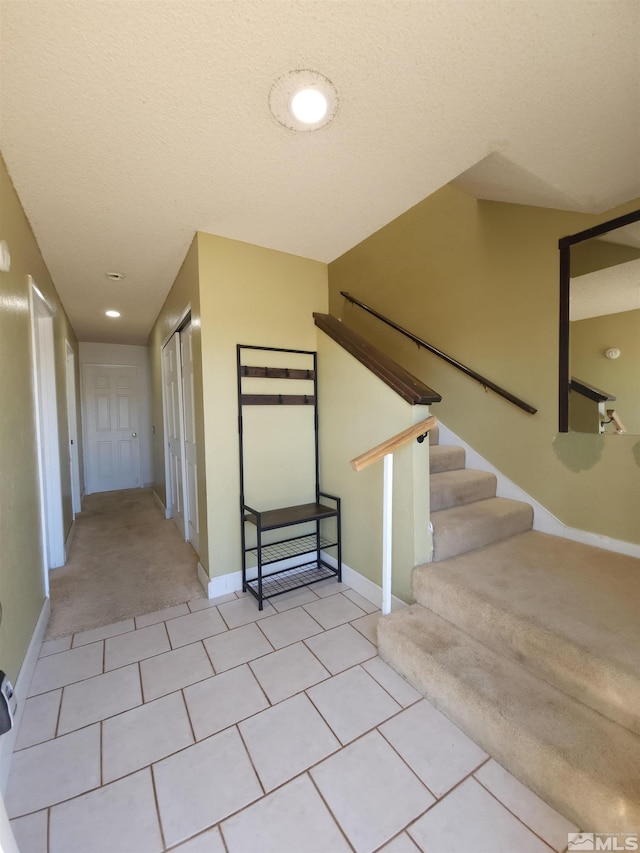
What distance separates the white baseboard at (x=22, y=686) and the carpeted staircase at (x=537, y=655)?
145cm

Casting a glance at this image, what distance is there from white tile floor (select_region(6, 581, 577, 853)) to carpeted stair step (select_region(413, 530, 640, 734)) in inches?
15.6

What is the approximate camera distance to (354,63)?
1.19m

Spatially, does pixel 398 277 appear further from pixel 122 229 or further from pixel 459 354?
pixel 122 229

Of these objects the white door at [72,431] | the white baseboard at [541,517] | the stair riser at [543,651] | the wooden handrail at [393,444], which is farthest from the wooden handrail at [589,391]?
the white door at [72,431]

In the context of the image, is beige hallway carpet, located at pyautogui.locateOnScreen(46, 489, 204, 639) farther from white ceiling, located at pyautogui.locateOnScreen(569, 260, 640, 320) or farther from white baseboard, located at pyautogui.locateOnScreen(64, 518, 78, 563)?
white ceiling, located at pyautogui.locateOnScreen(569, 260, 640, 320)

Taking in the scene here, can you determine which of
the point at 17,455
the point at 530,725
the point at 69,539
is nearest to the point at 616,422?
the point at 530,725

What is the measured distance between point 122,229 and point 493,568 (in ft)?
9.88

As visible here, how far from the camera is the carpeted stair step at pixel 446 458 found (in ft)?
8.88

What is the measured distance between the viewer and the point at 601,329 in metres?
2.03

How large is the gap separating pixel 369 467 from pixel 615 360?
1.52 m

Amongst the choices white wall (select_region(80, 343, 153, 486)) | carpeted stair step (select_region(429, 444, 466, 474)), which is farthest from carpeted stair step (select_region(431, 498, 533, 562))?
white wall (select_region(80, 343, 153, 486))

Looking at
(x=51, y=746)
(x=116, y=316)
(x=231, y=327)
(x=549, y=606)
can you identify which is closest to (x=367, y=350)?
(x=231, y=327)

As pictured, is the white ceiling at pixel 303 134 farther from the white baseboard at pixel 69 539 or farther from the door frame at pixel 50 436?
the white baseboard at pixel 69 539

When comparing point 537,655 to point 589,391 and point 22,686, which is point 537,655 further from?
point 22,686
